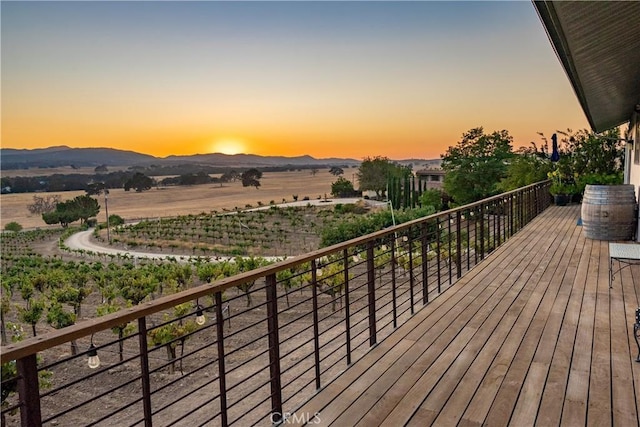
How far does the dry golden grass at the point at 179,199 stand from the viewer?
237 ft

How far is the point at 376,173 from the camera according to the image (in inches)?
2574

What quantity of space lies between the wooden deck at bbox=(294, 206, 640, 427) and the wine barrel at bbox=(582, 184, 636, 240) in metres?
2.11

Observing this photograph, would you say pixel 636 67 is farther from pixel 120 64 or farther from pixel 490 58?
pixel 120 64

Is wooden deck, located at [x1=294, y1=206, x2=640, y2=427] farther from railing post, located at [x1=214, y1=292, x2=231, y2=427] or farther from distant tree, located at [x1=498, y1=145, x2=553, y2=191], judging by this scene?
distant tree, located at [x1=498, y1=145, x2=553, y2=191]

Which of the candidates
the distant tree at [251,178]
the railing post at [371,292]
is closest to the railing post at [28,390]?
the railing post at [371,292]

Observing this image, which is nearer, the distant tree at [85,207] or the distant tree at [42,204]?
the distant tree at [85,207]

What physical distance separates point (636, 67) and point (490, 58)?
34.2 ft

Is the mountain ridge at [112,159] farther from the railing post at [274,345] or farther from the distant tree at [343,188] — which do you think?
the railing post at [274,345]

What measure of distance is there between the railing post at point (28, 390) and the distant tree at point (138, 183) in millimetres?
95925

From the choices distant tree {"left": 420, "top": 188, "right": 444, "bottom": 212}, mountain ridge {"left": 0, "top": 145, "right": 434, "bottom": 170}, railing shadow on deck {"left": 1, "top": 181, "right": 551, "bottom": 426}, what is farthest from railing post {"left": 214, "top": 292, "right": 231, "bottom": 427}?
mountain ridge {"left": 0, "top": 145, "right": 434, "bottom": 170}

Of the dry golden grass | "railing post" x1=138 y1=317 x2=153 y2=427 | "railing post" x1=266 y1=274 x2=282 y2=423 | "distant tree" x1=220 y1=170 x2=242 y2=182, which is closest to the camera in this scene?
"railing post" x1=138 y1=317 x2=153 y2=427

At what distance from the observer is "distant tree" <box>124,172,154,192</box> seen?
8981cm

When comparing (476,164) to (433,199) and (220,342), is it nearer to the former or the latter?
(433,199)

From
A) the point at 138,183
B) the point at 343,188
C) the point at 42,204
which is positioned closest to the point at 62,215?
the point at 42,204
